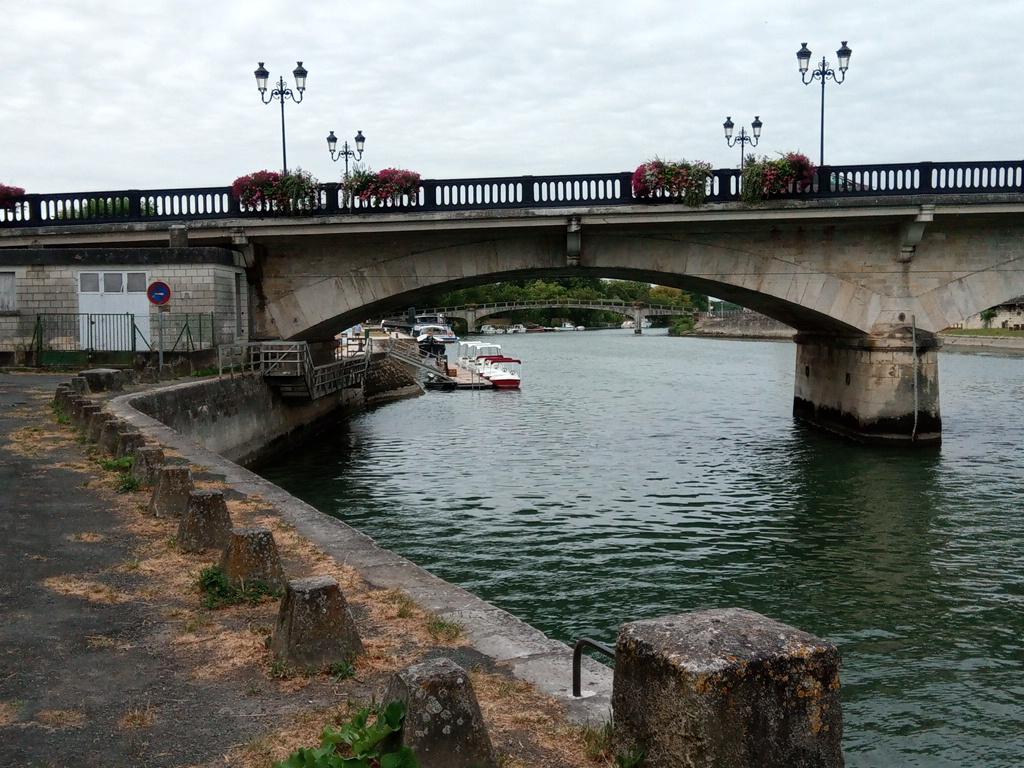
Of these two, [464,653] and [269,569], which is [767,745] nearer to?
[464,653]

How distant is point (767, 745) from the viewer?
345 centimetres

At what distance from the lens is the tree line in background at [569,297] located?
5960 inches

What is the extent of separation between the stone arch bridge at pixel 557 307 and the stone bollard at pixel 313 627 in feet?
425

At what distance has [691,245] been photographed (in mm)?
25016

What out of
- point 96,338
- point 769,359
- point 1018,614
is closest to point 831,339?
point 1018,614

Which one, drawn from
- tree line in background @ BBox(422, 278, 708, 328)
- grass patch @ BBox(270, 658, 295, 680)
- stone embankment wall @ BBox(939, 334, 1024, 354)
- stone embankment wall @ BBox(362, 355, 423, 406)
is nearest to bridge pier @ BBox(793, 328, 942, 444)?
grass patch @ BBox(270, 658, 295, 680)

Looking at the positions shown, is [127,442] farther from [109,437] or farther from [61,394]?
[61,394]

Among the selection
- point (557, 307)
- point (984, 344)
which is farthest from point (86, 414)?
point (557, 307)

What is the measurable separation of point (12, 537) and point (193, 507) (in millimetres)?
1834

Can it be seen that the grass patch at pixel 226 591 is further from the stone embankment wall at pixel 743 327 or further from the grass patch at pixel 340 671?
the stone embankment wall at pixel 743 327

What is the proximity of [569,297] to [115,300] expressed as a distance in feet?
441

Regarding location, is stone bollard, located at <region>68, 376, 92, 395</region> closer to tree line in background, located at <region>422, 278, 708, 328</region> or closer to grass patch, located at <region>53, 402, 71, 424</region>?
grass patch, located at <region>53, 402, 71, 424</region>

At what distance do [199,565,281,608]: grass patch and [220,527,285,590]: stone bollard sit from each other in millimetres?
52

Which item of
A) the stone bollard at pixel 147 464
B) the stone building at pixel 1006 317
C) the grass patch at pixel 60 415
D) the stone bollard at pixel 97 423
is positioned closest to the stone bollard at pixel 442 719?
the stone bollard at pixel 147 464
